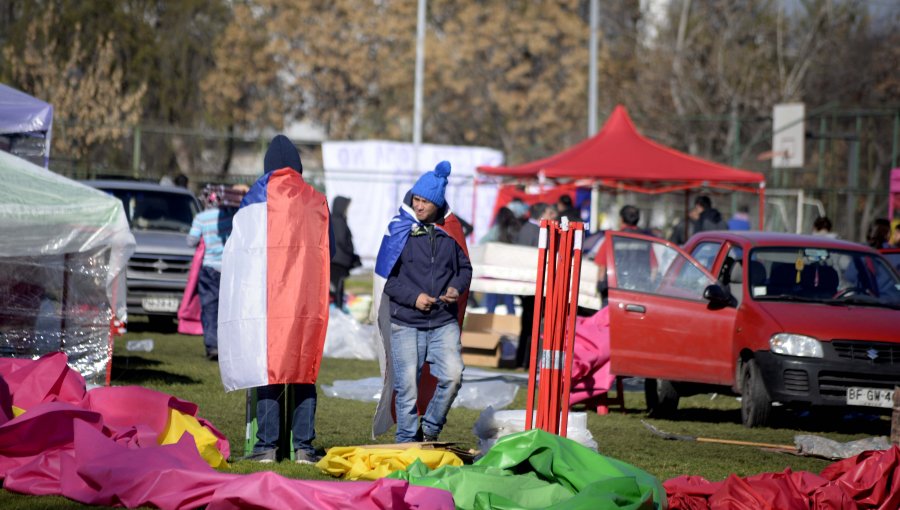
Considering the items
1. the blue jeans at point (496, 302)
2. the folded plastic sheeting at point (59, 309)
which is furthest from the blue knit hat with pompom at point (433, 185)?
the blue jeans at point (496, 302)

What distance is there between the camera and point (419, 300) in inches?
348

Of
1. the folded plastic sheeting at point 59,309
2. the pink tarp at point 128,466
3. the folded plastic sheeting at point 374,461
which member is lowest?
the folded plastic sheeting at point 374,461

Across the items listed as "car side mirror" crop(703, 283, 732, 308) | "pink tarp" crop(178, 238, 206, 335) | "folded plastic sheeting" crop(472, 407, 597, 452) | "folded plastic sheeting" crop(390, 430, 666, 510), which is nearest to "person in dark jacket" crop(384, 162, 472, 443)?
"folded plastic sheeting" crop(472, 407, 597, 452)

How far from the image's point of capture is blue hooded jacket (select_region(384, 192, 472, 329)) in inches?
353

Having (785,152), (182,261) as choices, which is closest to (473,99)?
(785,152)

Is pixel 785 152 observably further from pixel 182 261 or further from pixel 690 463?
pixel 690 463

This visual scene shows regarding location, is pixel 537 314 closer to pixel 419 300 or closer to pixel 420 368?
pixel 419 300

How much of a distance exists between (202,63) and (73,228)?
117 feet

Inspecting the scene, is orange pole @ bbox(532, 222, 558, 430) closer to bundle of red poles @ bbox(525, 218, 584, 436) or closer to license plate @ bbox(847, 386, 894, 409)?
bundle of red poles @ bbox(525, 218, 584, 436)

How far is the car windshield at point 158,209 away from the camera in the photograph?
19031 millimetres

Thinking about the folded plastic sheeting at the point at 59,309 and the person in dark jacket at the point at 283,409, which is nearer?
the person in dark jacket at the point at 283,409

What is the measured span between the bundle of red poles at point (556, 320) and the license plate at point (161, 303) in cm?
1048

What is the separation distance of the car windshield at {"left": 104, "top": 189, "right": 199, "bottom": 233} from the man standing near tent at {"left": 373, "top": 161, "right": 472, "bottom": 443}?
10532mm

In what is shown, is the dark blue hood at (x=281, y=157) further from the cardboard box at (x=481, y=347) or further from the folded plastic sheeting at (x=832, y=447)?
the cardboard box at (x=481, y=347)
